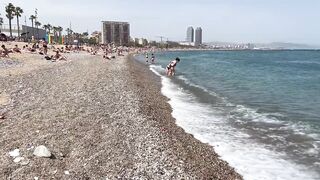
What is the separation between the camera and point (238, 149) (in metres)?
12.7

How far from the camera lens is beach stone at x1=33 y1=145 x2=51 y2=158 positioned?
9.79m

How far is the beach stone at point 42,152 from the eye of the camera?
32.1ft

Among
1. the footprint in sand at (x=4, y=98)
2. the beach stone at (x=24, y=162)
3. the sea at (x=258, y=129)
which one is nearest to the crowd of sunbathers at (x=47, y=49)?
the footprint in sand at (x=4, y=98)

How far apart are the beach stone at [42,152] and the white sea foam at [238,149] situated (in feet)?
16.8

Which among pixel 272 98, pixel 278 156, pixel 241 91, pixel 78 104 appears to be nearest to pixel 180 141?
pixel 278 156

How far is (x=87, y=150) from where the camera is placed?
10539mm

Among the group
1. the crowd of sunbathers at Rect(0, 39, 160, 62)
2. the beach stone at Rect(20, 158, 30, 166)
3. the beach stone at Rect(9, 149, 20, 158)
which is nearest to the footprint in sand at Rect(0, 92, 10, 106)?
the beach stone at Rect(9, 149, 20, 158)

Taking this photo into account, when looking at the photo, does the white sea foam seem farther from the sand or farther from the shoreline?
the sand

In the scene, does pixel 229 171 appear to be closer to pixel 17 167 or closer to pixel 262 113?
pixel 17 167

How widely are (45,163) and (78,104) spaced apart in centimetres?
786

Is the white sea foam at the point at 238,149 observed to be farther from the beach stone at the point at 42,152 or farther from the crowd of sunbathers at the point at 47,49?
the crowd of sunbathers at the point at 47,49

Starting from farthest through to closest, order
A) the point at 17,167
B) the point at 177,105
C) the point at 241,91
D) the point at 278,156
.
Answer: the point at 241,91, the point at 177,105, the point at 278,156, the point at 17,167

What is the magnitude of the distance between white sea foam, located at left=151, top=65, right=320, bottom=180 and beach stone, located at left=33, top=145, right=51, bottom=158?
5113 millimetres

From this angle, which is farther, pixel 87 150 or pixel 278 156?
pixel 278 156
